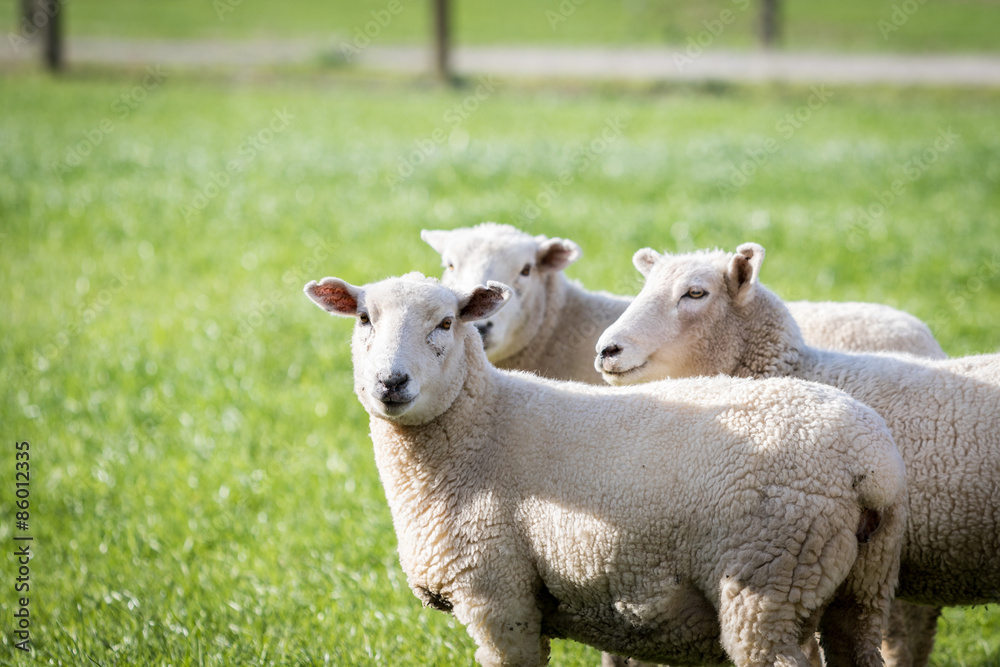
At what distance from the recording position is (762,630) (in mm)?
3205

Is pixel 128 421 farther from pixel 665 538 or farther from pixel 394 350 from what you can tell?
pixel 665 538

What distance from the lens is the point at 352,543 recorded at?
623 centimetres

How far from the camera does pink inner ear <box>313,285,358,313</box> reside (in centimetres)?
398

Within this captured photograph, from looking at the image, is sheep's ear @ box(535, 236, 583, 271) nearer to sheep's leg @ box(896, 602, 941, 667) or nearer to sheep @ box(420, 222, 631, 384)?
sheep @ box(420, 222, 631, 384)

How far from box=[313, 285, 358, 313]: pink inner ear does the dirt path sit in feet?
A: 78.4

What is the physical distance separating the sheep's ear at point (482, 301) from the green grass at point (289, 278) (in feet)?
6.02

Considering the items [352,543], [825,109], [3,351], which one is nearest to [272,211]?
[3,351]

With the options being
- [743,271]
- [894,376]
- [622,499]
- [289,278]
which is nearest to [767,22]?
[289,278]

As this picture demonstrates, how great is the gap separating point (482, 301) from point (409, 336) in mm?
390

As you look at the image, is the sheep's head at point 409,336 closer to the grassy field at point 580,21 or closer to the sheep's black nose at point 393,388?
the sheep's black nose at point 393,388

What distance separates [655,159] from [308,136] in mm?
7451

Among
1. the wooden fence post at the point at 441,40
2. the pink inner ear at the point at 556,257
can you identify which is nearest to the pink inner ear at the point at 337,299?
the pink inner ear at the point at 556,257

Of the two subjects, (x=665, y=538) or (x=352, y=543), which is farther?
(x=352, y=543)

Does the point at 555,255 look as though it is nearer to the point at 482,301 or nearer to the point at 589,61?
the point at 482,301
